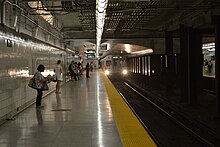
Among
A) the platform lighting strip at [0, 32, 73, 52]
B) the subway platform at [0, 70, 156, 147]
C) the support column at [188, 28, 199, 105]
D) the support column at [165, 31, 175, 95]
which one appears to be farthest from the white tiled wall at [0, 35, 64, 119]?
the support column at [165, 31, 175, 95]

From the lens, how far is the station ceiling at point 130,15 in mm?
10891

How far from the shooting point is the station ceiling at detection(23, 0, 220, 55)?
10891 mm

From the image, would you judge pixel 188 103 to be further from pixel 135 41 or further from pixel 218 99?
pixel 135 41

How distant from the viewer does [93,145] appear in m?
5.29

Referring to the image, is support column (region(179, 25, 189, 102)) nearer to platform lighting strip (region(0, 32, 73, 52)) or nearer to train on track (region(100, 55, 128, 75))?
platform lighting strip (region(0, 32, 73, 52))

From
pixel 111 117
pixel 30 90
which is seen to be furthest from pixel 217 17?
pixel 30 90

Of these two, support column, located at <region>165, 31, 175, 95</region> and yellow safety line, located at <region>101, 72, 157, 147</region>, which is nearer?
yellow safety line, located at <region>101, 72, 157, 147</region>

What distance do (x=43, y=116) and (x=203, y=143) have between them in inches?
163

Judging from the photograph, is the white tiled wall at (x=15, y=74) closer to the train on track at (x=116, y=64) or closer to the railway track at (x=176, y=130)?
the railway track at (x=176, y=130)

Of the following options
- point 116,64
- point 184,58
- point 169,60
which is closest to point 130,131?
point 184,58

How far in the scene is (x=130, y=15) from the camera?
14.4m

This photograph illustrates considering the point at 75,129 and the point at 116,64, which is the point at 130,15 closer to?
the point at 75,129

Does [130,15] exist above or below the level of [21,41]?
above

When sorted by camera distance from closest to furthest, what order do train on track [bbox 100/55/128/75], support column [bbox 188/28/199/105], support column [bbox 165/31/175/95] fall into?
1. support column [bbox 188/28/199/105]
2. support column [bbox 165/31/175/95]
3. train on track [bbox 100/55/128/75]
